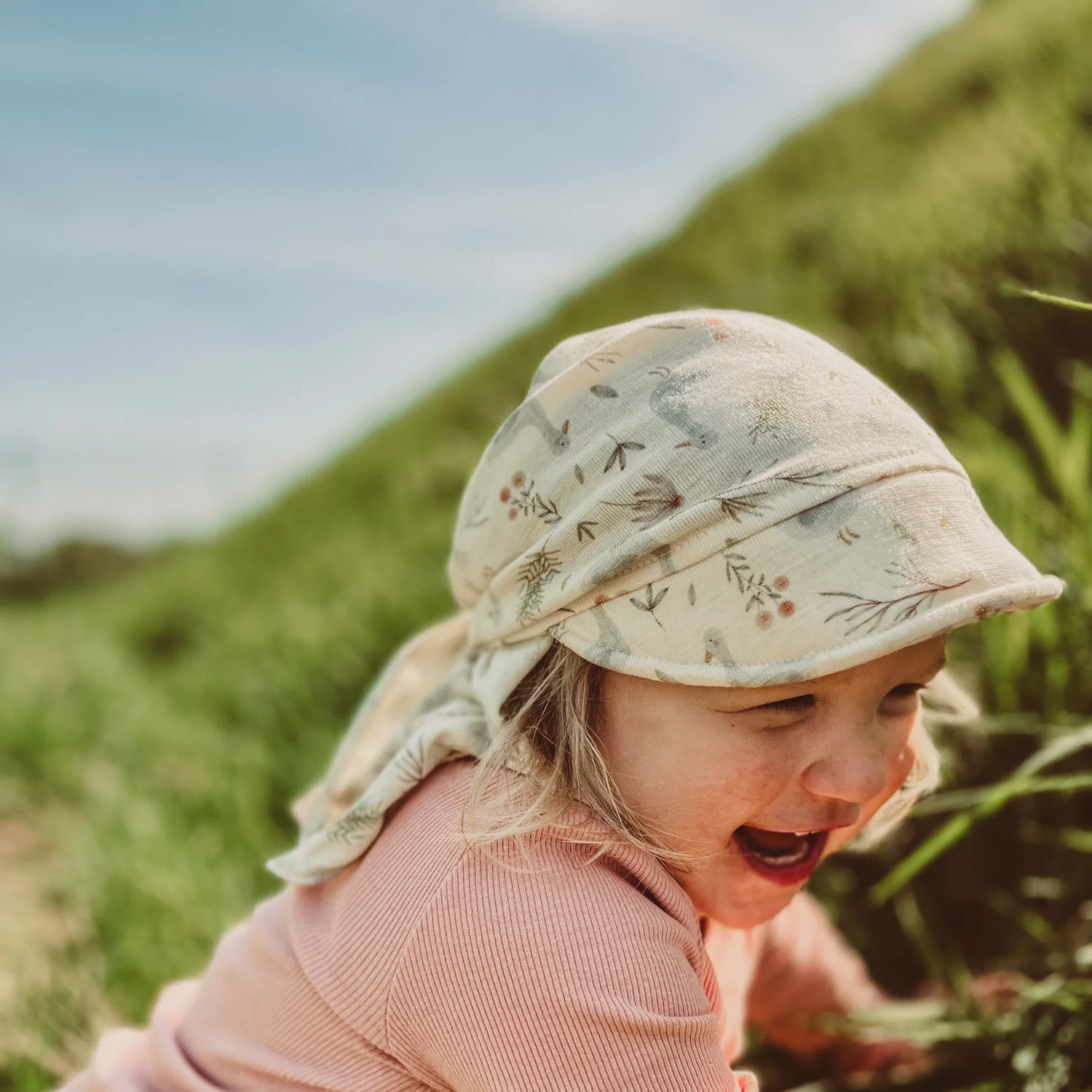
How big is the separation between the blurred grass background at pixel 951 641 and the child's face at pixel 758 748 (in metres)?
0.52

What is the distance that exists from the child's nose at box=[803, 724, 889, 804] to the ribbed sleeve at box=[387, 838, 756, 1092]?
206mm

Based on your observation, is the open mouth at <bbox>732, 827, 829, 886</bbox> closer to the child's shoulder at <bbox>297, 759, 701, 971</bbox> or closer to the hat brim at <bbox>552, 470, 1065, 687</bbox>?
the child's shoulder at <bbox>297, 759, 701, 971</bbox>

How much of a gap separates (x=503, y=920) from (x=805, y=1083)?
3.11ft

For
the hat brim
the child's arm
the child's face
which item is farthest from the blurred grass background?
the hat brim

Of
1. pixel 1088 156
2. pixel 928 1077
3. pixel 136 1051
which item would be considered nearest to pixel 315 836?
pixel 136 1051

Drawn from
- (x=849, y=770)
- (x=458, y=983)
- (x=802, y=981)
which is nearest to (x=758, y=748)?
(x=849, y=770)

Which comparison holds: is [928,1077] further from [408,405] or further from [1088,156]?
[408,405]

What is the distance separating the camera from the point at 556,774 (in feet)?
3.68

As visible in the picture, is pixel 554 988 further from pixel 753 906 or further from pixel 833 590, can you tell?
pixel 833 590

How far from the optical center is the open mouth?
118 centimetres

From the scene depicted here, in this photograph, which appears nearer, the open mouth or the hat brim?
the hat brim

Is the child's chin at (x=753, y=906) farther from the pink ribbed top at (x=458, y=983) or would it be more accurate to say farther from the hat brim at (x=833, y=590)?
the hat brim at (x=833, y=590)

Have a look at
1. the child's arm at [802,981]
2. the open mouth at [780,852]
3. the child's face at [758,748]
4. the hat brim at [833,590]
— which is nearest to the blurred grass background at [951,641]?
the child's arm at [802,981]

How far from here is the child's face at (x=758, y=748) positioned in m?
1.04
